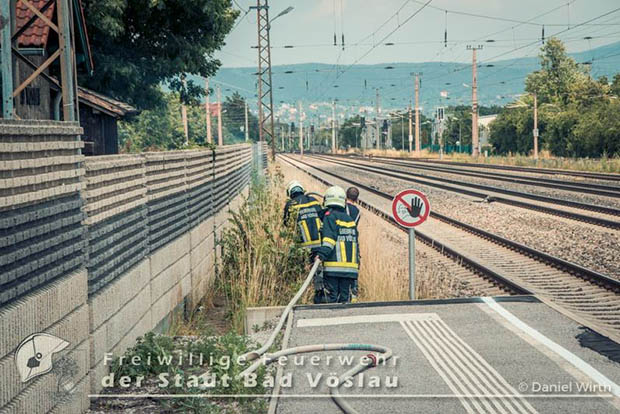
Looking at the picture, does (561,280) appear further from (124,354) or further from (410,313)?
(124,354)

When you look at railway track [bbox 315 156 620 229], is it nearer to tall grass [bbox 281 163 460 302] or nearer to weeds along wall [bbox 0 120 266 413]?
tall grass [bbox 281 163 460 302]

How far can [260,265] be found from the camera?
1090cm

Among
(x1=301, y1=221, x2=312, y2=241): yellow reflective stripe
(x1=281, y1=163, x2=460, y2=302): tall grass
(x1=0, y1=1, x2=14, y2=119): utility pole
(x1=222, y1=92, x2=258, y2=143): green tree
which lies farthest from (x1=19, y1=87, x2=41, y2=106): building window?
(x1=222, y1=92, x2=258, y2=143): green tree

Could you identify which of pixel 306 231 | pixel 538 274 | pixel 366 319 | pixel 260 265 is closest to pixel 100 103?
pixel 260 265

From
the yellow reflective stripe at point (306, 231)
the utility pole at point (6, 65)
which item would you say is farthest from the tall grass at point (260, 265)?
the utility pole at point (6, 65)

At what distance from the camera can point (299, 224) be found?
10.7 metres

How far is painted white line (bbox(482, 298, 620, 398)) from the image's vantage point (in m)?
6.09

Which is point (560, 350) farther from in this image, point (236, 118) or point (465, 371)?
point (236, 118)

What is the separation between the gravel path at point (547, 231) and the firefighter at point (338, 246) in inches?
209

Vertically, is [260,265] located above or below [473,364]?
above

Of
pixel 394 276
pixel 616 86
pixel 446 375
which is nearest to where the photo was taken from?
pixel 446 375

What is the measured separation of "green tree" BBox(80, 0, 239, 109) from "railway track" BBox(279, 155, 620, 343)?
590 inches

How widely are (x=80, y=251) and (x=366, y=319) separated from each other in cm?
344

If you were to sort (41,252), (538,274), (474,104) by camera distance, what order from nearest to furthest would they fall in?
1. (41,252)
2. (538,274)
3. (474,104)
